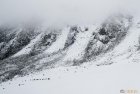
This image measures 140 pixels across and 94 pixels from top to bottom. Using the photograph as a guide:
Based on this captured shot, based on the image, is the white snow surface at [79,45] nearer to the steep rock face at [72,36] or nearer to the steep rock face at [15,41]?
the steep rock face at [72,36]

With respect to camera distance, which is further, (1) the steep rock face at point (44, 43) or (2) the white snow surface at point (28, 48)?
(2) the white snow surface at point (28, 48)

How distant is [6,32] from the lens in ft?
357

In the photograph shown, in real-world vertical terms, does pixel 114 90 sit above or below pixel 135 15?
below

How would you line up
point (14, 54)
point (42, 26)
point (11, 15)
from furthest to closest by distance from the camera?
1. point (11, 15)
2. point (42, 26)
3. point (14, 54)

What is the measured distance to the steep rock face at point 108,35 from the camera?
75.2 m

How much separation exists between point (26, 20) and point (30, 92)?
3561 inches

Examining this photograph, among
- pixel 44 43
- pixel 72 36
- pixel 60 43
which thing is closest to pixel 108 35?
pixel 72 36

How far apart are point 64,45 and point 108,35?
596 inches

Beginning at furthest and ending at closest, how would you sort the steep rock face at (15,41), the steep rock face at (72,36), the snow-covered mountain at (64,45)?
the steep rock face at (15,41) < the steep rock face at (72,36) < the snow-covered mountain at (64,45)

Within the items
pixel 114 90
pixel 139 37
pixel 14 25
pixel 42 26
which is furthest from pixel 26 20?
pixel 114 90

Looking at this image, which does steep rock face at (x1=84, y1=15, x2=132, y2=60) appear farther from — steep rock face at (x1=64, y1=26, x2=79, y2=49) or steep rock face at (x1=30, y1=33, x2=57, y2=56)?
steep rock face at (x1=30, y1=33, x2=57, y2=56)

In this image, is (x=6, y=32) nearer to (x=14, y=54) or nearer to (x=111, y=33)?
(x=14, y=54)

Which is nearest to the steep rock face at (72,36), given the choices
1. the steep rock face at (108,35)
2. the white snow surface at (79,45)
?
the white snow surface at (79,45)

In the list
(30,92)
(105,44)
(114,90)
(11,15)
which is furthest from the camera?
(11,15)
